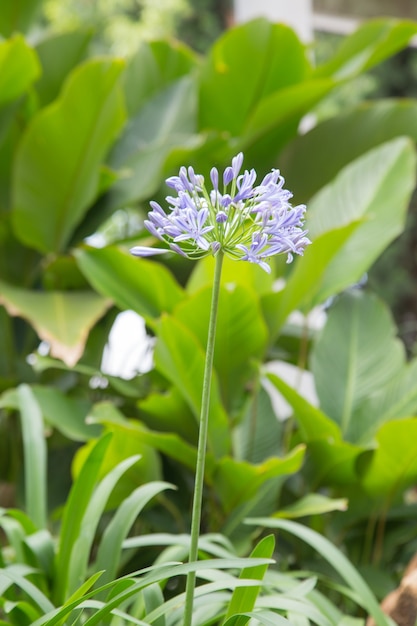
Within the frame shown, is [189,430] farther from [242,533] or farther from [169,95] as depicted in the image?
[169,95]

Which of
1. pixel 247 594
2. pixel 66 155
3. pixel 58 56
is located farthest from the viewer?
pixel 58 56

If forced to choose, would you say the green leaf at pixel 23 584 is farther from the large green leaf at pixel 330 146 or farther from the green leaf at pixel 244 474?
the large green leaf at pixel 330 146

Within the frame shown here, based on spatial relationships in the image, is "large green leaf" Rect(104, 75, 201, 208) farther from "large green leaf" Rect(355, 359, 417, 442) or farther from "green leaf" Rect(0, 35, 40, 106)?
"large green leaf" Rect(355, 359, 417, 442)

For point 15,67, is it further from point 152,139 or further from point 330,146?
point 330,146

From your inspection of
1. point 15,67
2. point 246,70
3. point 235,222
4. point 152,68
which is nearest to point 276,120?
point 246,70

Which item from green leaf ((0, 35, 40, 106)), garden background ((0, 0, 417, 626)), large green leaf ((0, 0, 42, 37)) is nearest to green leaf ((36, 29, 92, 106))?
garden background ((0, 0, 417, 626))

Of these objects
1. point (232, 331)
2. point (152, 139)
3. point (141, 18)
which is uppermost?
point (141, 18)
